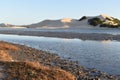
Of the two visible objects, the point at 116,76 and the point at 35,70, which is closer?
the point at 35,70

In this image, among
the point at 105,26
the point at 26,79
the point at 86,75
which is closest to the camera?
the point at 26,79

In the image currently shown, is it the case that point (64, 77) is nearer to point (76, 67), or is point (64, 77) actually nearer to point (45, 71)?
point (45, 71)

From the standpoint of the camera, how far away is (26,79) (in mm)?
17359

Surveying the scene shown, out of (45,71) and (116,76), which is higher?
(45,71)

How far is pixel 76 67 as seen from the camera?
88.7 ft

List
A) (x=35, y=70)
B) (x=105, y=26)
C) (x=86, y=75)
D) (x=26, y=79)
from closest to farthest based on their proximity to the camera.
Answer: (x=26, y=79) → (x=35, y=70) → (x=86, y=75) → (x=105, y=26)

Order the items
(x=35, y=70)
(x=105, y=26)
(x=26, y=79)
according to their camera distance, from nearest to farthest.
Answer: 1. (x=26, y=79)
2. (x=35, y=70)
3. (x=105, y=26)

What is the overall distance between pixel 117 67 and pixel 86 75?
566cm

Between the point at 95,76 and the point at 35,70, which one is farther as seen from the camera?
the point at 95,76

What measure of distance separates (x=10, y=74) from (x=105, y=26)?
17604cm

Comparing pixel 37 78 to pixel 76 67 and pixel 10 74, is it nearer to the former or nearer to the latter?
pixel 10 74

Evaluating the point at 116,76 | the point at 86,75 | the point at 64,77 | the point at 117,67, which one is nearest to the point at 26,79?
the point at 64,77

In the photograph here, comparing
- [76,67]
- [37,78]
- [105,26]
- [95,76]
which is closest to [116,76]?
[95,76]

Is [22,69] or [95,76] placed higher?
[22,69]
